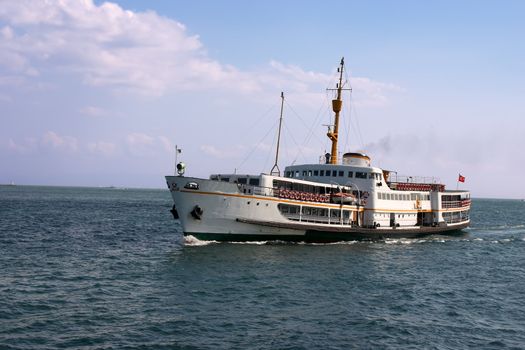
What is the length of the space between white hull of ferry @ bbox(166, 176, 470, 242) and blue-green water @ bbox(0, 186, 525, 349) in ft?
4.01

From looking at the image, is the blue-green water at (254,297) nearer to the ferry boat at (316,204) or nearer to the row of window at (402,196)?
the ferry boat at (316,204)

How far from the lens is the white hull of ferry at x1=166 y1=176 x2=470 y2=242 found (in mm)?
37125

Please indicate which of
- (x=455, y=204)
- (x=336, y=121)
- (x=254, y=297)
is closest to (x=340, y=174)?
(x=336, y=121)

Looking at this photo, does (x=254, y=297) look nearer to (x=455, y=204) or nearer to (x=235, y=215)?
(x=235, y=215)

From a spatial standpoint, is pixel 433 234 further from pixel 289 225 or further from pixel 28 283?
pixel 28 283

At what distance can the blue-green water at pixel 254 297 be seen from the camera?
18922 millimetres

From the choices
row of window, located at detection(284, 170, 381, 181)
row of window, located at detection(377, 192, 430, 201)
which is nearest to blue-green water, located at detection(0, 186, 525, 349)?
row of window, located at detection(377, 192, 430, 201)

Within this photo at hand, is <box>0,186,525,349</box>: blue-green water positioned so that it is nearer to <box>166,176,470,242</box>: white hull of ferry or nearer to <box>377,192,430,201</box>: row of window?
<box>166,176,470,242</box>: white hull of ferry

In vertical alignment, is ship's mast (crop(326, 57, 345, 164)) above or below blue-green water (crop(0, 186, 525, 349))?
above

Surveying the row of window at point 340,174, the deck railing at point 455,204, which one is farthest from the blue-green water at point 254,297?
the deck railing at point 455,204

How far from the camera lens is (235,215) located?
37.8 meters

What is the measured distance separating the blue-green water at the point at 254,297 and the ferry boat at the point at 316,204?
5.68 feet

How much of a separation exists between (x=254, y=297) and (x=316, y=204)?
18631mm

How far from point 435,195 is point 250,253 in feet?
94.8
